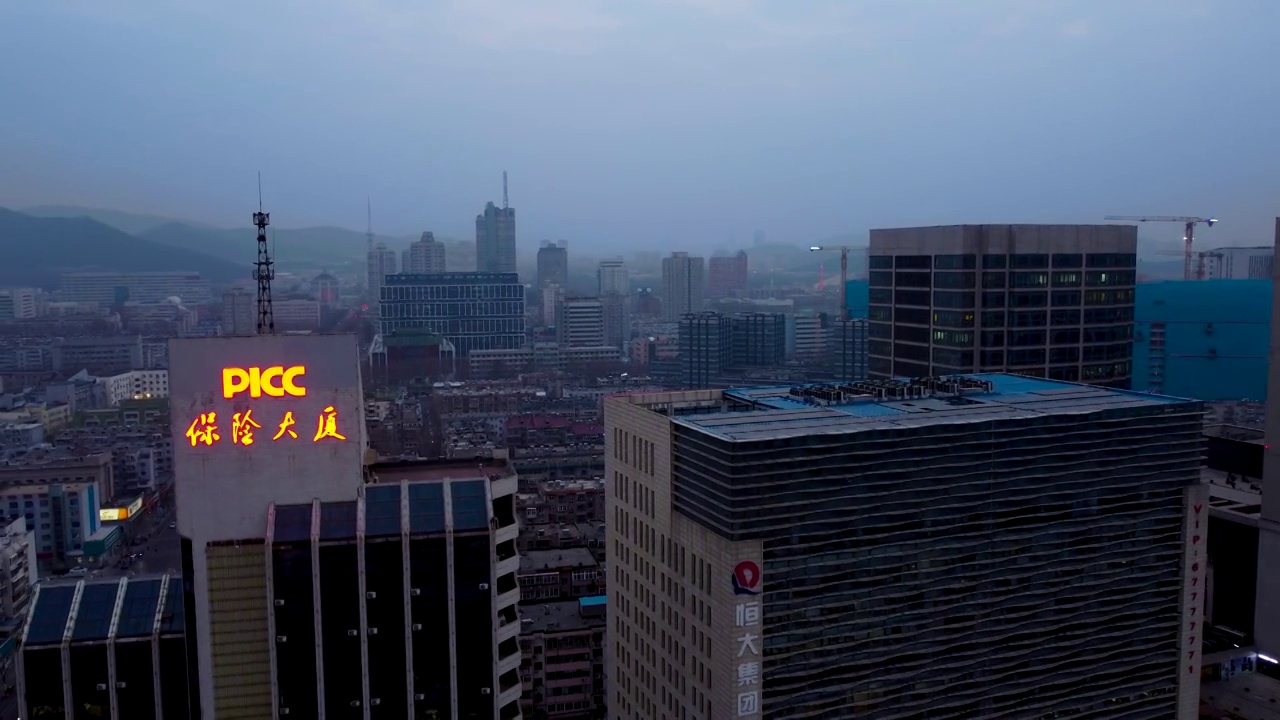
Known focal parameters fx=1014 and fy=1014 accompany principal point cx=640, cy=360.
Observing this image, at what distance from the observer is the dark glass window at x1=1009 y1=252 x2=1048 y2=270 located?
85.6 ft

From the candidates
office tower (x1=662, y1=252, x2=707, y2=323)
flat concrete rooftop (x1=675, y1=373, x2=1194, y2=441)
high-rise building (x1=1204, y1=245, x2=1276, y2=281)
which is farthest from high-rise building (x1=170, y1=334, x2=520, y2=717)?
office tower (x1=662, y1=252, x2=707, y2=323)

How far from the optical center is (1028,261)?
26219 millimetres

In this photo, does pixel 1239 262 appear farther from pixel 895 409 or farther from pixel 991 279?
pixel 895 409

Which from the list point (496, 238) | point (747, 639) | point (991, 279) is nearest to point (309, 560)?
point (747, 639)

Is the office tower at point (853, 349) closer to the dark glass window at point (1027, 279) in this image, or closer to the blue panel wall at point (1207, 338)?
the blue panel wall at point (1207, 338)

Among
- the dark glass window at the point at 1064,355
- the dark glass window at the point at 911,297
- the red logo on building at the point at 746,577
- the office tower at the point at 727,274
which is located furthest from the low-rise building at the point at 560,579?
the office tower at the point at 727,274

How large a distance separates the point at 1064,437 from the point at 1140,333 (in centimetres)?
4063

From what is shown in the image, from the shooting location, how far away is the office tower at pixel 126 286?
82438 millimetres

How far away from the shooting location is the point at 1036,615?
1559cm

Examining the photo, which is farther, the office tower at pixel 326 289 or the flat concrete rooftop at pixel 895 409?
the office tower at pixel 326 289

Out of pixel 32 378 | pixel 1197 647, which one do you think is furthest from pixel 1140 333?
pixel 32 378

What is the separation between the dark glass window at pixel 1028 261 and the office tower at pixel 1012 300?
26 mm

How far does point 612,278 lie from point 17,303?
2437 inches

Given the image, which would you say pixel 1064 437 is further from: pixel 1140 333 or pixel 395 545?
pixel 1140 333
